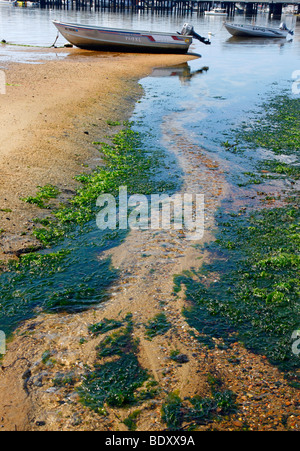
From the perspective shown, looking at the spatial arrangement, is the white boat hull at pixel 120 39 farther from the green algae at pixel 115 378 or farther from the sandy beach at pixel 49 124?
the green algae at pixel 115 378

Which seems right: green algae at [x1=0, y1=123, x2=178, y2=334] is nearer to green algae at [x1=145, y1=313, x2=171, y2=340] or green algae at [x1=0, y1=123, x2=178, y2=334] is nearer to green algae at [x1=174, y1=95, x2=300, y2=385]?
green algae at [x1=145, y1=313, x2=171, y2=340]

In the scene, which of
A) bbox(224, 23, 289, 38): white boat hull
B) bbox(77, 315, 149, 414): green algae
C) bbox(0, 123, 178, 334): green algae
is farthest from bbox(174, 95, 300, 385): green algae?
bbox(224, 23, 289, 38): white boat hull

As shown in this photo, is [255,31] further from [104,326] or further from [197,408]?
[197,408]

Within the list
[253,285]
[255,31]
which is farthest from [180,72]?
[255,31]

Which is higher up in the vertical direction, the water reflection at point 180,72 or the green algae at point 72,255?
the water reflection at point 180,72

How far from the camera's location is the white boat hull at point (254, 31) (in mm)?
49375

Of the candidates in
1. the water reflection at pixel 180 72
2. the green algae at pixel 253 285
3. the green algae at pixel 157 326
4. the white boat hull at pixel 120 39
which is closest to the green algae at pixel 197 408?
the green algae at pixel 253 285

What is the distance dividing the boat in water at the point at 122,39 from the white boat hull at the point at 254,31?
2129 centimetres

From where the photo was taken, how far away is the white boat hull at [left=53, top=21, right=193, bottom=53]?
2988 centimetres

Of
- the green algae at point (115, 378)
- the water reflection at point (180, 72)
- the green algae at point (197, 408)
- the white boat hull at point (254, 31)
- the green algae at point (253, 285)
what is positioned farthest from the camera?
the white boat hull at point (254, 31)

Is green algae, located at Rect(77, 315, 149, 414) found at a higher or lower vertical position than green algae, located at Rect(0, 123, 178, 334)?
lower

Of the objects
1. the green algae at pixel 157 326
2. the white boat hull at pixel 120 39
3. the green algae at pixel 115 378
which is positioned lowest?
the green algae at pixel 115 378

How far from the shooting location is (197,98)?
20.2 m

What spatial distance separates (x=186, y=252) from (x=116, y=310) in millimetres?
2084
